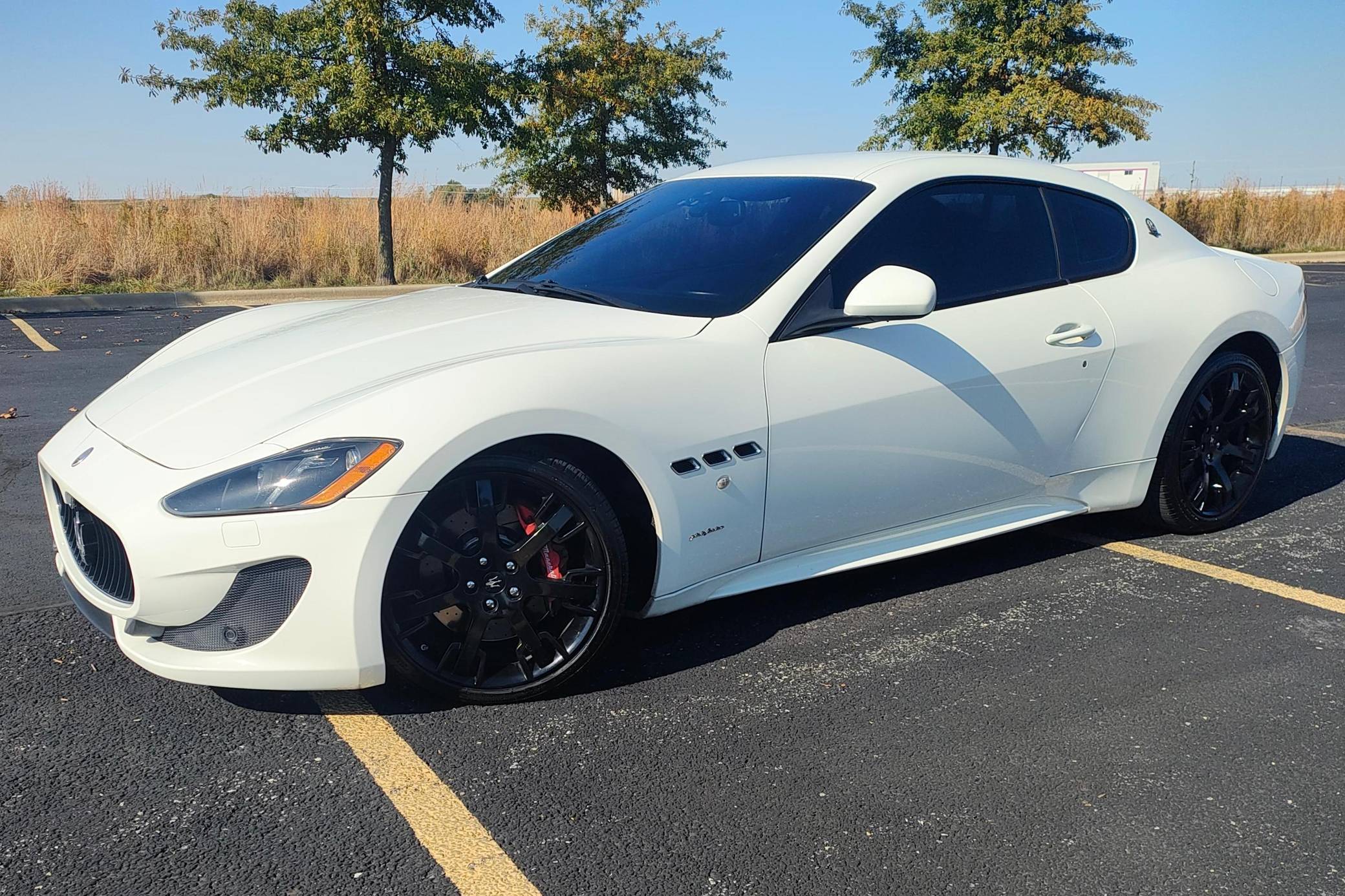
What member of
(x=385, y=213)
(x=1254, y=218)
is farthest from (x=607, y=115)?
(x=1254, y=218)

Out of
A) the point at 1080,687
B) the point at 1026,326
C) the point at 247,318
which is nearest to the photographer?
the point at 1080,687

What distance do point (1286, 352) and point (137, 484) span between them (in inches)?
174

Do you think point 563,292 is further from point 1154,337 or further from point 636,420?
point 1154,337

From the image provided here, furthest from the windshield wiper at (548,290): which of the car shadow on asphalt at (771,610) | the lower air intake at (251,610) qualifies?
the lower air intake at (251,610)

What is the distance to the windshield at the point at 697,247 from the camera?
3510 millimetres

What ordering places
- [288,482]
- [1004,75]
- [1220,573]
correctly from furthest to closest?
[1004,75] → [1220,573] → [288,482]

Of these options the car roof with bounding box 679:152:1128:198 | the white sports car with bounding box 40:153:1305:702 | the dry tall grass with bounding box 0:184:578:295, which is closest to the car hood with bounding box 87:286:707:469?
the white sports car with bounding box 40:153:1305:702

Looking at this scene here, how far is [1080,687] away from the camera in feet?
10.5

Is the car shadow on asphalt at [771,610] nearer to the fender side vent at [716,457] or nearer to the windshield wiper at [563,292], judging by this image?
the fender side vent at [716,457]

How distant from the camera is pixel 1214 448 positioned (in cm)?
454

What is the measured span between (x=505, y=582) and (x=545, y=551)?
0.14 m

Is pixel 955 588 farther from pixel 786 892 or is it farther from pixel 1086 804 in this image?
pixel 786 892

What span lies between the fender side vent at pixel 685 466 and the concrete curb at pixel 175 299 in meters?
10.5

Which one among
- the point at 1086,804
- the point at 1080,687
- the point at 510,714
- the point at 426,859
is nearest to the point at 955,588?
the point at 1080,687
